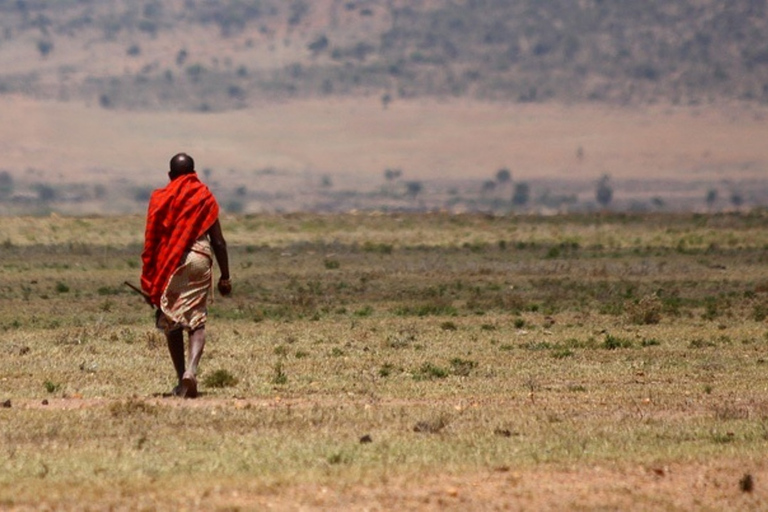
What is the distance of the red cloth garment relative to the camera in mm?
14352

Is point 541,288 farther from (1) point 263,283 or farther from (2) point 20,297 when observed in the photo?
(2) point 20,297

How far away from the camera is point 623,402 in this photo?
14547 millimetres

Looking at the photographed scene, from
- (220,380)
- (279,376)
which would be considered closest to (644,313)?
(279,376)

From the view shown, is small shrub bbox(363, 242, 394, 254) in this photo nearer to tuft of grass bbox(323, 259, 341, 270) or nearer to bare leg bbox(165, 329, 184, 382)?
tuft of grass bbox(323, 259, 341, 270)

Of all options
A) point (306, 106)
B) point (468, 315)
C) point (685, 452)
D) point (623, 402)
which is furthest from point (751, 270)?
point (306, 106)

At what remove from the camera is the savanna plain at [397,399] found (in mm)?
10383

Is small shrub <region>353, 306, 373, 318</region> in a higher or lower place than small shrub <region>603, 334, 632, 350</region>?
lower

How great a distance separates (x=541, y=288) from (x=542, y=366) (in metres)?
17.0

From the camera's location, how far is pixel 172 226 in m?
14.4

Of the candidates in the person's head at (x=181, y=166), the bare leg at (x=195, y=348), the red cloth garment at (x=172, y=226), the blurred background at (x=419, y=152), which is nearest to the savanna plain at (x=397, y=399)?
the bare leg at (x=195, y=348)

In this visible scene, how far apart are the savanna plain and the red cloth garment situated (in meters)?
1.08

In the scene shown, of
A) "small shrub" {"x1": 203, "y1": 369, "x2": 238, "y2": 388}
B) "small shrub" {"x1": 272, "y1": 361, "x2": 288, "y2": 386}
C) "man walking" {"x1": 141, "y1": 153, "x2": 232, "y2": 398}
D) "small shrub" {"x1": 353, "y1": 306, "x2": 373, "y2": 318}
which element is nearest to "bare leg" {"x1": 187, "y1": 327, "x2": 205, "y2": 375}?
"man walking" {"x1": 141, "y1": 153, "x2": 232, "y2": 398}

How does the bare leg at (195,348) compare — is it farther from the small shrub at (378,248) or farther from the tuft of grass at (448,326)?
the small shrub at (378,248)

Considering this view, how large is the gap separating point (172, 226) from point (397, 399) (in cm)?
241
